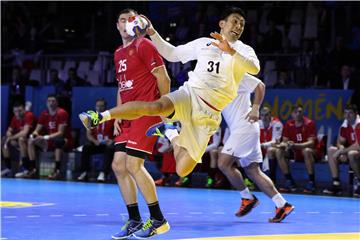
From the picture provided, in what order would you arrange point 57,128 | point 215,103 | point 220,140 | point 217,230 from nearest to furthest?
point 215,103
point 217,230
point 220,140
point 57,128

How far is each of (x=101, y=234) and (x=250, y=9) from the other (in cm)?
1284

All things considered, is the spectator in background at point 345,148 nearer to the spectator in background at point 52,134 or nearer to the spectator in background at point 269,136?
the spectator in background at point 269,136

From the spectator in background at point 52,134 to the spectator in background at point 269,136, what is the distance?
4818mm

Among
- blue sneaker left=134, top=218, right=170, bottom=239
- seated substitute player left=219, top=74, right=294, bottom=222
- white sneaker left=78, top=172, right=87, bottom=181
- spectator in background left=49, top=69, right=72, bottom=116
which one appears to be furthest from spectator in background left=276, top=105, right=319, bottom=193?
blue sneaker left=134, top=218, right=170, bottom=239

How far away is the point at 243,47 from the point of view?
9562 mm

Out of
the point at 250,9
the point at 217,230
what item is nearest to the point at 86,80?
the point at 250,9

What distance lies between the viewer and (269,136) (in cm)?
1647

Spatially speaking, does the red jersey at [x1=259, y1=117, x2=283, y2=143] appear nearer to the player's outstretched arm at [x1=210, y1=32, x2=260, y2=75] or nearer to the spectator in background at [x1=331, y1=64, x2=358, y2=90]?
the spectator in background at [x1=331, y1=64, x2=358, y2=90]

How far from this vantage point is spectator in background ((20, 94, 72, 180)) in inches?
735

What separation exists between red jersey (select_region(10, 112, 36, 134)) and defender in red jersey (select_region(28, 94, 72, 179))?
33 centimetres

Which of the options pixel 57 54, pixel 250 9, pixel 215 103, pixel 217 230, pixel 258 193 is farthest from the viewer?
pixel 57 54

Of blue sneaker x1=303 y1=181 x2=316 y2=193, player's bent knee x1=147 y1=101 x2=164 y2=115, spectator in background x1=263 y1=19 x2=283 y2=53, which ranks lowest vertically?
blue sneaker x1=303 y1=181 x2=316 y2=193

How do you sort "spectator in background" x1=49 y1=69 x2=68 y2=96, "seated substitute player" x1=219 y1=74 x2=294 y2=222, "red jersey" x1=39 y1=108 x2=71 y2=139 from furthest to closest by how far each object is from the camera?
"spectator in background" x1=49 y1=69 x2=68 y2=96
"red jersey" x1=39 y1=108 x2=71 y2=139
"seated substitute player" x1=219 y1=74 x2=294 y2=222

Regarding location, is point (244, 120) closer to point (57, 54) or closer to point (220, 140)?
point (220, 140)
